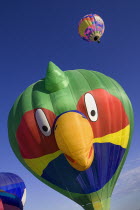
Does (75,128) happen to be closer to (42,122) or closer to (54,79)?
(42,122)

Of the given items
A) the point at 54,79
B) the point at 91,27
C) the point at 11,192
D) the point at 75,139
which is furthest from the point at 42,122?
the point at 11,192

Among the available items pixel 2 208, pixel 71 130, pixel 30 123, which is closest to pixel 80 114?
pixel 71 130

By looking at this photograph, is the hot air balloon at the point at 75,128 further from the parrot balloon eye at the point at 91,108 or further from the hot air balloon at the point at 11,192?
the hot air balloon at the point at 11,192

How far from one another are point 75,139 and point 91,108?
1827 millimetres

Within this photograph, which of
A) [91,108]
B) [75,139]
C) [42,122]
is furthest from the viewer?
[91,108]

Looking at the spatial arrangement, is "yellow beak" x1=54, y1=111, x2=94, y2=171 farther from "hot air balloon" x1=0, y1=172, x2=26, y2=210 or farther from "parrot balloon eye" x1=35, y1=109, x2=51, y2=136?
"hot air balloon" x1=0, y1=172, x2=26, y2=210

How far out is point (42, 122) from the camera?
13.4 m

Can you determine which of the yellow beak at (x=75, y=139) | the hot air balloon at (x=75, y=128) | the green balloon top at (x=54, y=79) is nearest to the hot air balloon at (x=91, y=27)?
the hot air balloon at (x=75, y=128)

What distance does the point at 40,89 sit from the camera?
14.4m

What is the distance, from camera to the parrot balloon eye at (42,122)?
13.3m

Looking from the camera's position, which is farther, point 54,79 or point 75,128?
point 54,79

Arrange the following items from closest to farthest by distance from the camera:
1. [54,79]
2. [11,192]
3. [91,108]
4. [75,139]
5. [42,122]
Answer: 1. [75,139]
2. [42,122]
3. [91,108]
4. [54,79]
5. [11,192]

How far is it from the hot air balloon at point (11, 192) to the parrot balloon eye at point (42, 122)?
8.83 m

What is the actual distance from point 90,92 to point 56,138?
2.74 m
